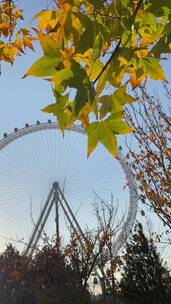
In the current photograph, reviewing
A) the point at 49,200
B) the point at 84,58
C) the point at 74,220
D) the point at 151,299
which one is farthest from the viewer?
the point at 49,200

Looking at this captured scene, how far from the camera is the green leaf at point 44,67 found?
3.31 feet

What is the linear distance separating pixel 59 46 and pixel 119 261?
1921cm

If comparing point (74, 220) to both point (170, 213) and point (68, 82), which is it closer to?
point (170, 213)

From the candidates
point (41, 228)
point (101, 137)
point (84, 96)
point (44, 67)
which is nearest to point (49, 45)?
→ point (44, 67)

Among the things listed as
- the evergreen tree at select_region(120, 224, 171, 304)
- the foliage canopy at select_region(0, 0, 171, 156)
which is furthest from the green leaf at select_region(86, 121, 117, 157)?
the evergreen tree at select_region(120, 224, 171, 304)

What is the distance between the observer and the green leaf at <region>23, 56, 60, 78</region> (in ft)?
3.31

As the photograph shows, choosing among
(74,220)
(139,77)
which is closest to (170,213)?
(139,77)

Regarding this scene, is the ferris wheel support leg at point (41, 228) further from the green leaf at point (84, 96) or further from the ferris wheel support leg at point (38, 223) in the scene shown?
the green leaf at point (84, 96)

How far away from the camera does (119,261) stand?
63.4 feet

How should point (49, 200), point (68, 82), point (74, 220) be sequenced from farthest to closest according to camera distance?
1. point (49, 200)
2. point (74, 220)
3. point (68, 82)

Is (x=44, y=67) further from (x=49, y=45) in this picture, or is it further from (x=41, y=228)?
(x=41, y=228)

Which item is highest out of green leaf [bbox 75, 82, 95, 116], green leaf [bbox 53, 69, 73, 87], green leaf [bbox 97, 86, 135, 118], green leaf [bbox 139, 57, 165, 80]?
green leaf [bbox 139, 57, 165, 80]

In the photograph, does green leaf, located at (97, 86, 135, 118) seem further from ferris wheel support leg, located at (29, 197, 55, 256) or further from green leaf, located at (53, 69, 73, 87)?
ferris wheel support leg, located at (29, 197, 55, 256)

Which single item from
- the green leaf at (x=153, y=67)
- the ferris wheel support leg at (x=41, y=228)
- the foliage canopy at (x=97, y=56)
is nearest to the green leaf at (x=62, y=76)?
the foliage canopy at (x=97, y=56)
